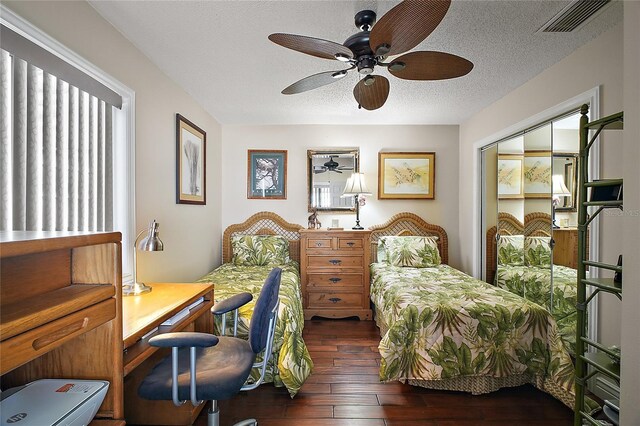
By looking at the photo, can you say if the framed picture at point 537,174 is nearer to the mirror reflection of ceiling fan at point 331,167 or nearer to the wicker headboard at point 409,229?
the wicker headboard at point 409,229

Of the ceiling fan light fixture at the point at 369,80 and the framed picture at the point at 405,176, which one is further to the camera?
the framed picture at the point at 405,176

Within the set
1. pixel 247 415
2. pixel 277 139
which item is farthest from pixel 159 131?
pixel 247 415

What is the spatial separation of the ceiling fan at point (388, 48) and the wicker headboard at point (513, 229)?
173cm

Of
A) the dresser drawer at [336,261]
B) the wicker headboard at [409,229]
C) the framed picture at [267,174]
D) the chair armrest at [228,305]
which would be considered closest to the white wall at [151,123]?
the framed picture at [267,174]

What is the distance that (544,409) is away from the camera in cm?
217

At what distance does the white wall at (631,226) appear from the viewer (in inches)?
50.9

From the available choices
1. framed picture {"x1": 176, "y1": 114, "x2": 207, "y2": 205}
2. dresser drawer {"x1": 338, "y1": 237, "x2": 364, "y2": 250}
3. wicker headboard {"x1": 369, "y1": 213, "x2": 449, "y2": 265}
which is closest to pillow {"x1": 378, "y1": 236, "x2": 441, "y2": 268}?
wicker headboard {"x1": 369, "y1": 213, "x2": 449, "y2": 265}

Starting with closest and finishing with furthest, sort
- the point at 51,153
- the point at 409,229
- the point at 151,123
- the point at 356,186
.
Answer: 1. the point at 51,153
2. the point at 151,123
3. the point at 356,186
4. the point at 409,229

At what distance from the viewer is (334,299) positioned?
3.93 meters

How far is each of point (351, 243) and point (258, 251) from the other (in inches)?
46.7

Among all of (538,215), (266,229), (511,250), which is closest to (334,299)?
(266,229)

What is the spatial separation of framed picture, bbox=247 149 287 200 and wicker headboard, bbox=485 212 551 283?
2.71 m

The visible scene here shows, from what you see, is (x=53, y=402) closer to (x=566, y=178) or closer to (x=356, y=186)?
(x=566, y=178)

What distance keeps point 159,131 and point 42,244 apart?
6.77ft
